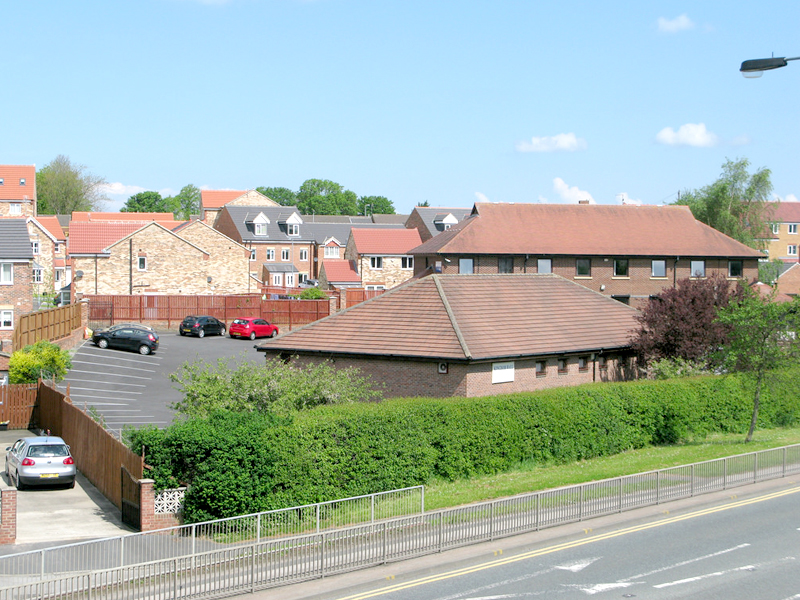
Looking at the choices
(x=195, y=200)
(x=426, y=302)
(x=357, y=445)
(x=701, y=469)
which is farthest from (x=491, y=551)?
(x=195, y=200)

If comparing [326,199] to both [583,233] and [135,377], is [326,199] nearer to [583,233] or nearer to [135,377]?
[583,233]

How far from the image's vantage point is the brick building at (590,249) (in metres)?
56.0

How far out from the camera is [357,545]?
16078 mm

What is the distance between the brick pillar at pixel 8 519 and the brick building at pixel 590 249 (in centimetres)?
3869

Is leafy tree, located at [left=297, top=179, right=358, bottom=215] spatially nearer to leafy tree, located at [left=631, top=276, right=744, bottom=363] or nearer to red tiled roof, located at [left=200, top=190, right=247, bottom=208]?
red tiled roof, located at [left=200, top=190, right=247, bottom=208]

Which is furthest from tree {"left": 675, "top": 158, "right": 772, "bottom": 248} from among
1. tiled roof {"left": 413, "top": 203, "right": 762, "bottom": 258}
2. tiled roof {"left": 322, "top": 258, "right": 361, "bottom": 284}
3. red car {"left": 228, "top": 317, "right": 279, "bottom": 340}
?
red car {"left": 228, "top": 317, "right": 279, "bottom": 340}

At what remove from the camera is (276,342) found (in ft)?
104

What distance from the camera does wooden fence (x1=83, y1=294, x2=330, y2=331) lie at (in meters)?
58.2

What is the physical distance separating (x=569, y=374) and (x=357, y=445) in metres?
14.1

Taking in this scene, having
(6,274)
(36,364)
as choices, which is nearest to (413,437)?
(36,364)

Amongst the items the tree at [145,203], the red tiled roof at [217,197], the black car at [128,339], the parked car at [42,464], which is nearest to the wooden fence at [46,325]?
the black car at [128,339]

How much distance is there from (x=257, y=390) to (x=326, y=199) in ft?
568

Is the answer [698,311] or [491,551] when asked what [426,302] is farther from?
[491,551]

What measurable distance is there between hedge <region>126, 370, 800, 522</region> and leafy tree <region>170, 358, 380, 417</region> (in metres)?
2.89
